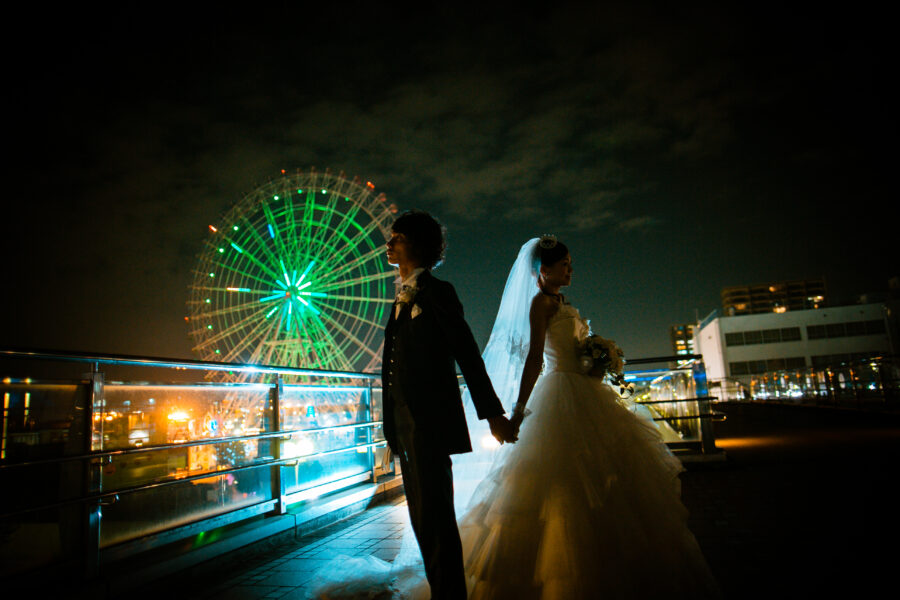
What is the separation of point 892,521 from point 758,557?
1196 millimetres

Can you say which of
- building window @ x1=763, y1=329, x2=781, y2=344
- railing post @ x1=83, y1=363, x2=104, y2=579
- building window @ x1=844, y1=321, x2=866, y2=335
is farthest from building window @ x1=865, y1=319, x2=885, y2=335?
railing post @ x1=83, y1=363, x2=104, y2=579

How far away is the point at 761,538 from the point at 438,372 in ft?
8.24

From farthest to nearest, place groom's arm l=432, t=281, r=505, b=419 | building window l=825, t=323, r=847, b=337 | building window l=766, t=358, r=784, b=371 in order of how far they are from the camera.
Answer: building window l=766, t=358, r=784, b=371, building window l=825, t=323, r=847, b=337, groom's arm l=432, t=281, r=505, b=419

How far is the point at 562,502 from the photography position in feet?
7.36

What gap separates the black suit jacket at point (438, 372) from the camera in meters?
1.96

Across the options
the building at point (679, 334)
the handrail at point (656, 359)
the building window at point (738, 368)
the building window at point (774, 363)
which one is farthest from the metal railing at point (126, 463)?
the building at point (679, 334)

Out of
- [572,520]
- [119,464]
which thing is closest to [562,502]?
[572,520]

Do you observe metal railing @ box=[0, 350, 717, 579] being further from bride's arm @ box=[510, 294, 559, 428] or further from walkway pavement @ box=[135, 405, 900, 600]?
bride's arm @ box=[510, 294, 559, 428]

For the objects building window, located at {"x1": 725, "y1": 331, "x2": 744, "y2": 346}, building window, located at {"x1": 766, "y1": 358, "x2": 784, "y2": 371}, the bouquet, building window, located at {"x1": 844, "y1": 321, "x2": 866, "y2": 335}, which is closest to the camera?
the bouquet

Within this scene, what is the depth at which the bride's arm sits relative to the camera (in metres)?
2.39

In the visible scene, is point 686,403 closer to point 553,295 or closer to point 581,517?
point 553,295

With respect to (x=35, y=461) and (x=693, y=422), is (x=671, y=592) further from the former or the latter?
(x=693, y=422)

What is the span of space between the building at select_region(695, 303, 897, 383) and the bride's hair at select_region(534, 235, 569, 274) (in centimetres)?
5001

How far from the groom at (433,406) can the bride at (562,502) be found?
359 millimetres
